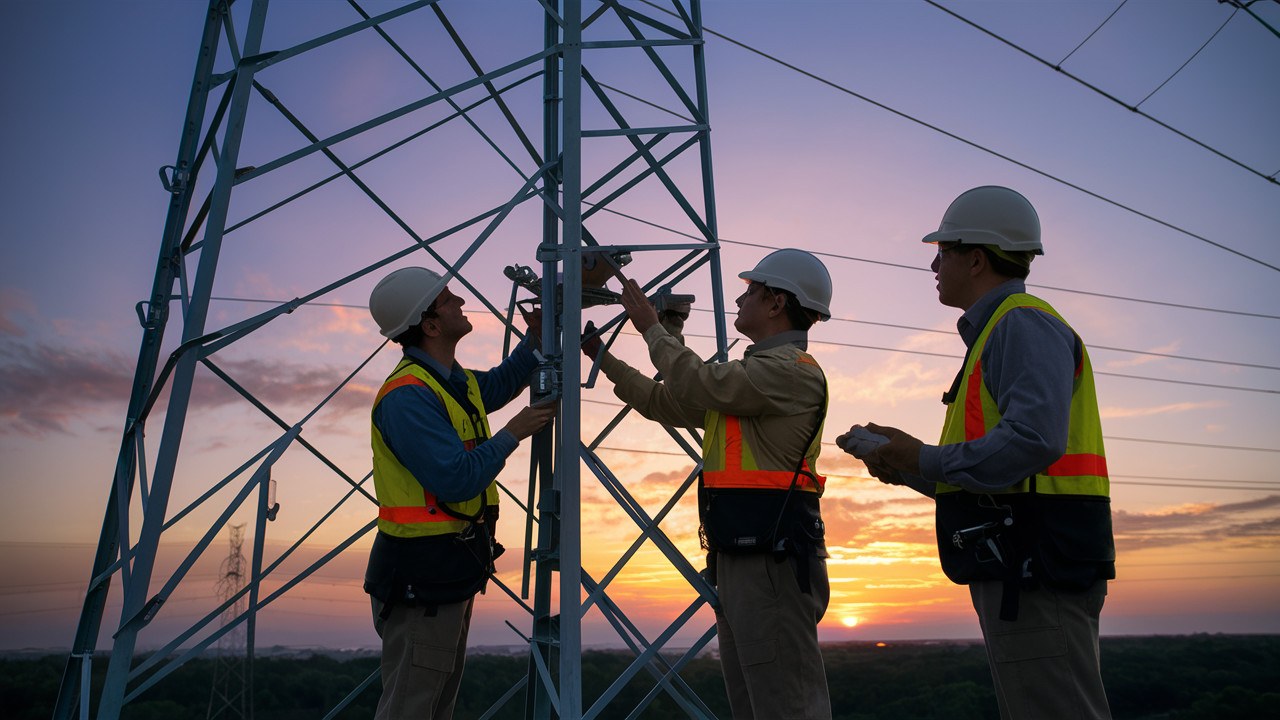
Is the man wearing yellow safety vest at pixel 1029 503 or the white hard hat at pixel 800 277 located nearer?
the man wearing yellow safety vest at pixel 1029 503

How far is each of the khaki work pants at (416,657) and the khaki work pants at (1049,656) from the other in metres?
2.56

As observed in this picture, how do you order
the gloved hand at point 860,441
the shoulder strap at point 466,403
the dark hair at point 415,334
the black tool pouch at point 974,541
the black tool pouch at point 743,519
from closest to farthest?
the black tool pouch at point 974,541
the gloved hand at point 860,441
the black tool pouch at point 743,519
the shoulder strap at point 466,403
the dark hair at point 415,334

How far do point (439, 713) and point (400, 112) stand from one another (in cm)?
338

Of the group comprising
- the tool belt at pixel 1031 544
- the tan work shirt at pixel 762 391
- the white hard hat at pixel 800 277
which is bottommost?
the tool belt at pixel 1031 544

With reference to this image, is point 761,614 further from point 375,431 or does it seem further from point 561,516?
point 375,431

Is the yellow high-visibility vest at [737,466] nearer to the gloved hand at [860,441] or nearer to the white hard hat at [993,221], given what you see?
the gloved hand at [860,441]

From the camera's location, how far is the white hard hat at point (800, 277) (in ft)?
15.6

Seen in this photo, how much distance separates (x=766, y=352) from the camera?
448cm

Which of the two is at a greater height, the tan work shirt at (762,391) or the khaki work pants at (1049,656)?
the tan work shirt at (762,391)

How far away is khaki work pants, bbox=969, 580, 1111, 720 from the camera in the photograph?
2.87 meters

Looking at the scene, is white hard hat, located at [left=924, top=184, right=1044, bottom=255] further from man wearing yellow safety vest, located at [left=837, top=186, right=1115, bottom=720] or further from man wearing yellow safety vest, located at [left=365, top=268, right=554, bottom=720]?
man wearing yellow safety vest, located at [left=365, top=268, right=554, bottom=720]

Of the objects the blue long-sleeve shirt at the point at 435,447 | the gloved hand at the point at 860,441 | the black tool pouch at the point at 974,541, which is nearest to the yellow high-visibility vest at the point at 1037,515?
the black tool pouch at the point at 974,541

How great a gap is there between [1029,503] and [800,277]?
203 cm

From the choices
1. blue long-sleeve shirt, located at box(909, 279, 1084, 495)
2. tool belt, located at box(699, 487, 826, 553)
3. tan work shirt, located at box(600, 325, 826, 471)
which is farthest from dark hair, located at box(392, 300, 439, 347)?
blue long-sleeve shirt, located at box(909, 279, 1084, 495)
